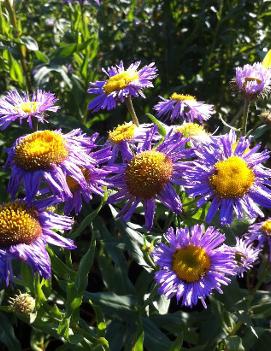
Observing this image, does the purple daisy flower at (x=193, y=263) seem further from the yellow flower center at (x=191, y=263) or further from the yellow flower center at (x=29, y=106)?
the yellow flower center at (x=29, y=106)

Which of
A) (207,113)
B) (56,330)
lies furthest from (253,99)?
(56,330)

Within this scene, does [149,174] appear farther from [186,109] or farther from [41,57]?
[41,57]

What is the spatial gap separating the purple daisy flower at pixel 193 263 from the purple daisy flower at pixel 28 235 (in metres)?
0.26

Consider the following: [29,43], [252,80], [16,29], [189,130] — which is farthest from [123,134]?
[16,29]

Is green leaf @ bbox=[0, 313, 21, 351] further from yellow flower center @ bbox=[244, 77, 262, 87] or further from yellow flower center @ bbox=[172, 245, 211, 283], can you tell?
yellow flower center @ bbox=[244, 77, 262, 87]

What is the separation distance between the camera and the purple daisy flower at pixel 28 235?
4.25 feet

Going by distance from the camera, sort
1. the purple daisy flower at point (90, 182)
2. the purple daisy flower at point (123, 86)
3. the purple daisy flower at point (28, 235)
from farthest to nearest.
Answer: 1. the purple daisy flower at point (123, 86)
2. the purple daisy flower at point (90, 182)
3. the purple daisy flower at point (28, 235)

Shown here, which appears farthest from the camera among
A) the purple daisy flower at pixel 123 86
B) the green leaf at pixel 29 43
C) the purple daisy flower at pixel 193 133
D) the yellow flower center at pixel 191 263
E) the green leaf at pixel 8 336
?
the green leaf at pixel 29 43

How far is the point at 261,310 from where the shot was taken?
5.73 feet

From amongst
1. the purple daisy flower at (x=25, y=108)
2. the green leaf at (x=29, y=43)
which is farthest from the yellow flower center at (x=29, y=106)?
the green leaf at (x=29, y=43)

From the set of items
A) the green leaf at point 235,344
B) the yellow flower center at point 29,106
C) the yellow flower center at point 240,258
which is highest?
the yellow flower center at point 29,106

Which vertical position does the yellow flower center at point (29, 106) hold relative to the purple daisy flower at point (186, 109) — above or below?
above

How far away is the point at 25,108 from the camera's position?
180 cm

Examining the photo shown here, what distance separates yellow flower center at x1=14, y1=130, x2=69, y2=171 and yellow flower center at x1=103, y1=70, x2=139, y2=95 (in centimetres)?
48
